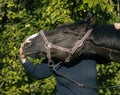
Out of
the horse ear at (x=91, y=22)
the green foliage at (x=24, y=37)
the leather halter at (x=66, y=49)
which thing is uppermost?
the horse ear at (x=91, y=22)

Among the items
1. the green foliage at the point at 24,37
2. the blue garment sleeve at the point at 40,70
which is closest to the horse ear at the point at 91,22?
the blue garment sleeve at the point at 40,70

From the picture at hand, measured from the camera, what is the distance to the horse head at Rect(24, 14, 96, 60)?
290 centimetres

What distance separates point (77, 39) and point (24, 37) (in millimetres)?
2103

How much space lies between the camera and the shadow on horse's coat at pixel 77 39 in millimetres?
2857

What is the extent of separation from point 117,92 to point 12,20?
1730 millimetres

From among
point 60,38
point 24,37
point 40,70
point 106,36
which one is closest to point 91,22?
point 106,36

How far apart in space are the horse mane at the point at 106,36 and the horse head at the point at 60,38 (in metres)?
0.07

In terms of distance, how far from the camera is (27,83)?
16.5ft

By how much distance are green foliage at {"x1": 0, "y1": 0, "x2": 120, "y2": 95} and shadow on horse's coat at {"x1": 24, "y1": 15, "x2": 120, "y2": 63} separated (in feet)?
4.74

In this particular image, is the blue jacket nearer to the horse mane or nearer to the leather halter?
the leather halter

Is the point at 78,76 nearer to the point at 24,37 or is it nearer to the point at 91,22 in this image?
the point at 91,22

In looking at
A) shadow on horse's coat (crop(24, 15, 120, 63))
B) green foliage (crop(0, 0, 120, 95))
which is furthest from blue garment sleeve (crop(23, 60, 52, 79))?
green foliage (crop(0, 0, 120, 95))

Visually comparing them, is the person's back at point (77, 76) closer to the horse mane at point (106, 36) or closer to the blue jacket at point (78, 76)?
the blue jacket at point (78, 76)

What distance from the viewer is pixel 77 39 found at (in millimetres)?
2941
